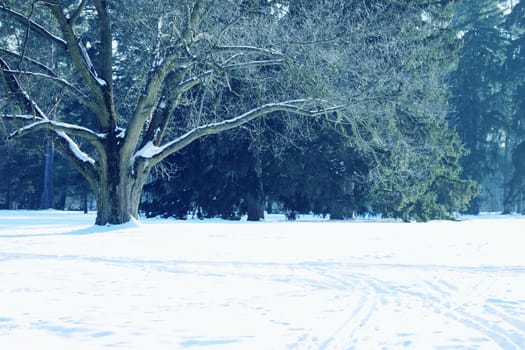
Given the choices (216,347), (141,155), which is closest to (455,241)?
(141,155)

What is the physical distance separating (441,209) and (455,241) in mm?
14727

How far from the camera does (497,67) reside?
46.6 meters

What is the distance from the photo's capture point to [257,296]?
25.6 feet

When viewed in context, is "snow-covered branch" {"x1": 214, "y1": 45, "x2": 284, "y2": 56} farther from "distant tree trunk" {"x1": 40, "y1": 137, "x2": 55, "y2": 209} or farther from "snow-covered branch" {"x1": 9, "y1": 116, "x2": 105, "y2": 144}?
"distant tree trunk" {"x1": 40, "y1": 137, "x2": 55, "y2": 209}

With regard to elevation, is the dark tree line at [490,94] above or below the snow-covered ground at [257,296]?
above

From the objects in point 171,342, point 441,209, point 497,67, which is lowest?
point 171,342

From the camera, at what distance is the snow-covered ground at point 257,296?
5.52m

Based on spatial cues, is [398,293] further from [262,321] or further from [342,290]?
[262,321]

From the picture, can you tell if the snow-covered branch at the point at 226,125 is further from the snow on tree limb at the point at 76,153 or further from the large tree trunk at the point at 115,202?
the snow on tree limb at the point at 76,153

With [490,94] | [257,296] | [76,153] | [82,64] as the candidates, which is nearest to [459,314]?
[257,296]

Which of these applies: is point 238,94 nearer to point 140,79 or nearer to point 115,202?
point 140,79

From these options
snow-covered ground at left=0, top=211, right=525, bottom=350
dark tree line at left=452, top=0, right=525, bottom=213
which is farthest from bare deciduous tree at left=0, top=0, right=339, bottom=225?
dark tree line at left=452, top=0, right=525, bottom=213

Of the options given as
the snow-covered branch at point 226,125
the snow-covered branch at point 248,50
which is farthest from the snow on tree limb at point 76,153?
the snow-covered branch at point 248,50

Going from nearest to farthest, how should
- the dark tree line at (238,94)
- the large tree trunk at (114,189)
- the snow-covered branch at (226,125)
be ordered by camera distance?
the dark tree line at (238,94) → the large tree trunk at (114,189) → the snow-covered branch at (226,125)
